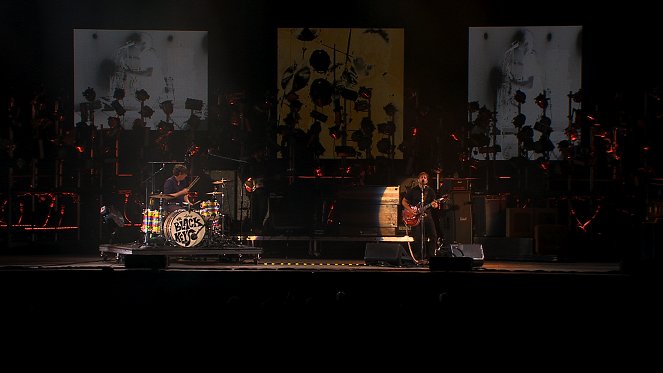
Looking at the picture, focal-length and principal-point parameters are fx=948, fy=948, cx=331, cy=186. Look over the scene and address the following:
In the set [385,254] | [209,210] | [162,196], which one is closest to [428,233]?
[385,254]

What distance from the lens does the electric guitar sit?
1210 centimetres

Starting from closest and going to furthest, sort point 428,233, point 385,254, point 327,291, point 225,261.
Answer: point 327,291, point 385,254, point 225,261, point 428,233

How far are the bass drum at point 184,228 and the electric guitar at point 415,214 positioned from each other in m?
2.65

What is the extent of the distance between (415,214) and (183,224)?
2.97 metres

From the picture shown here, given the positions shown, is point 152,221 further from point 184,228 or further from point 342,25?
point 342,25

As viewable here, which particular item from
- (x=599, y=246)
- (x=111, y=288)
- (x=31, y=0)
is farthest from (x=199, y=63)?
(x=111, y=288)

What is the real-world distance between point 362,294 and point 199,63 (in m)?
7.69

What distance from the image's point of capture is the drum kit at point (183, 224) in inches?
444

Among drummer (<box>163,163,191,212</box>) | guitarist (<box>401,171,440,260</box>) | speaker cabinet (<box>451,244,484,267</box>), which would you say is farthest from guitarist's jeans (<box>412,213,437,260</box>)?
drummer (<box>163,163,191,212</box>)

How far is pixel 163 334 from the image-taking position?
23.0ft

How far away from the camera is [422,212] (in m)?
12.1

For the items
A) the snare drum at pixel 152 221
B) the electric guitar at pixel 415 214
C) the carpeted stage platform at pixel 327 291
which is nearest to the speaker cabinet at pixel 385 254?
the electric guitar at pixel 415 214

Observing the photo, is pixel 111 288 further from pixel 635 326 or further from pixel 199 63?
pixel 199 63

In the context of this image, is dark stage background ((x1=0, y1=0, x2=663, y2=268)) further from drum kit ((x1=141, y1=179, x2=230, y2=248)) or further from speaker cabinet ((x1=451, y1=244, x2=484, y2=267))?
speaker cabinet ((x1=451, y1=244, x2=484, y2=267))
